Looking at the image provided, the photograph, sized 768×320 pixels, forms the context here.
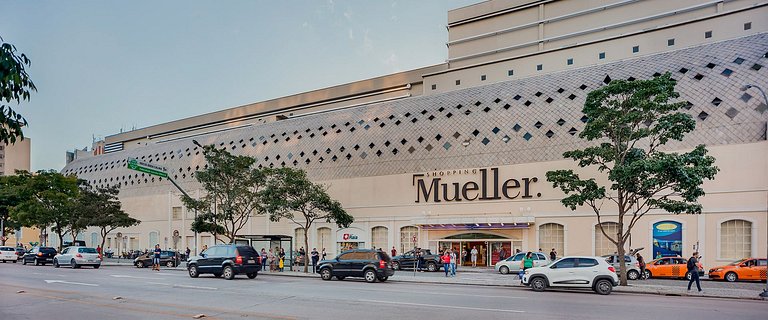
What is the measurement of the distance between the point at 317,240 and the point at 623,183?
32627mm

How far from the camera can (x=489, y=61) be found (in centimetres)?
5278

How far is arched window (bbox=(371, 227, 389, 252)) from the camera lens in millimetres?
47281

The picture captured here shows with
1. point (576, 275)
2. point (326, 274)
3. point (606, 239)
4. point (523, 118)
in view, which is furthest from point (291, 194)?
point (576, 275)

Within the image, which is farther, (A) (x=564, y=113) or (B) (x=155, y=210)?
(B) (x=155, y=210)

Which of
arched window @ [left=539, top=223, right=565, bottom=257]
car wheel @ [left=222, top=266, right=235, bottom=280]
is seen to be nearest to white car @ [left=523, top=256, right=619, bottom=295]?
car wheel @ [left=222, top=266, right=235, bottom=280]

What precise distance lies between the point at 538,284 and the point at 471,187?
21.1 m

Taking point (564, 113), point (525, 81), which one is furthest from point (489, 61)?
point (564, 113)

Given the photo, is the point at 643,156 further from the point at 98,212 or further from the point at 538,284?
the point at 98,212

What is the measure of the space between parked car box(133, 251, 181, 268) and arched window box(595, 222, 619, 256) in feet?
101

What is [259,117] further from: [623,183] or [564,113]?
[623,183]

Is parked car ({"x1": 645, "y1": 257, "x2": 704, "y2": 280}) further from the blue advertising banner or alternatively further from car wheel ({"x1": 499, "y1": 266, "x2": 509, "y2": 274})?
car wheel ({"x1": 499, "y1": 266, "x2": 509, "y2": 274})

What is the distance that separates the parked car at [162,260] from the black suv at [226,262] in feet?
52.1

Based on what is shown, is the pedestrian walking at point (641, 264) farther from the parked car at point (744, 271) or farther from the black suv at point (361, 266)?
the black suv at point (361, 266)

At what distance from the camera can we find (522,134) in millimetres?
41594
